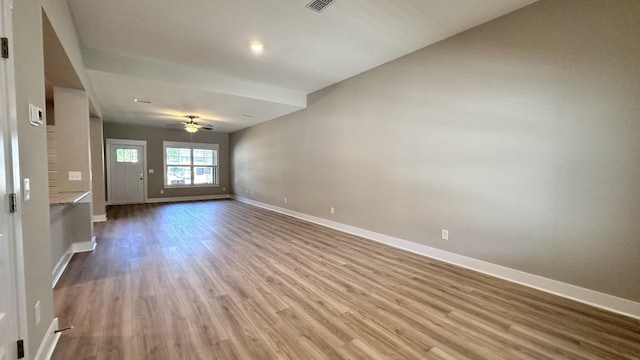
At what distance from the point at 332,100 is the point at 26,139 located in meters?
4.29

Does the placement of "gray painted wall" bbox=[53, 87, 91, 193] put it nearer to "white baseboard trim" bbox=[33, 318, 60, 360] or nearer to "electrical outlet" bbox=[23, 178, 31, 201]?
"white baseboard trim" bbox=[33, 318, 60, 360]

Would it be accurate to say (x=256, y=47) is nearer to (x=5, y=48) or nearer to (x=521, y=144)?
(x=5, y=48)

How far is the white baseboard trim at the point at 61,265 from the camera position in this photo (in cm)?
261

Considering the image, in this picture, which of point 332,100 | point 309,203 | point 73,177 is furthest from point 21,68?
point 309,203

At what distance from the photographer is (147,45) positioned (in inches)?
132

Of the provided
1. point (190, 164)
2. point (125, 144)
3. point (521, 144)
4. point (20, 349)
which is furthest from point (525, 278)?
point (125, 144)

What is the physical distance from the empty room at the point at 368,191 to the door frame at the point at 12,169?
0.05ft

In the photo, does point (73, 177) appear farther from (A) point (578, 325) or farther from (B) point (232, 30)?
(A) point (578, 325)

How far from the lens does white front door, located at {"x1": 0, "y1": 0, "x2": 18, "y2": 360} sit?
3.55 feet

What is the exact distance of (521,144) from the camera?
2.63 m

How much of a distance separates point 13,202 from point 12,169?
16 centimetres

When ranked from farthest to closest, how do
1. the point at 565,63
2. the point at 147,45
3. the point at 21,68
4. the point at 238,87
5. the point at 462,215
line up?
the point at 238,87, the point at 147,45, the point at 462,215, the point at 565,63, the point at 21,68

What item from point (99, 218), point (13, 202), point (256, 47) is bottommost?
point (99, 218)

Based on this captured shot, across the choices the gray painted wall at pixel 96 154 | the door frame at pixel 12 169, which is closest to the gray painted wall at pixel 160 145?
the gray painted wall at pixel 96 154
